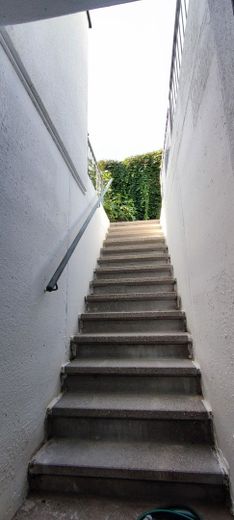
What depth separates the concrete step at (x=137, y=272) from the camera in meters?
2.84

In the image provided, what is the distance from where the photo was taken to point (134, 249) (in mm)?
3348

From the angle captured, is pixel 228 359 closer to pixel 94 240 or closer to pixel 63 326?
pixel 63 326

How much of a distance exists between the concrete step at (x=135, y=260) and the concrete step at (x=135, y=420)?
169 cm

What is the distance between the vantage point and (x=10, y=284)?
119cm

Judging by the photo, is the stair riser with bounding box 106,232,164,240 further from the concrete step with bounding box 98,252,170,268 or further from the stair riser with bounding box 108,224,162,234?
the concrete step with bounding box 98,252,170,268

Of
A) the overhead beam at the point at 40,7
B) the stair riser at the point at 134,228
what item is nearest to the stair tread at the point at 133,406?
the overhead beam at the point at 40,7

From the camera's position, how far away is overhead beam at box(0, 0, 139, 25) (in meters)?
0.90

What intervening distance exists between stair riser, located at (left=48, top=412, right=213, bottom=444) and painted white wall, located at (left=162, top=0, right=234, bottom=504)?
12 centimetres

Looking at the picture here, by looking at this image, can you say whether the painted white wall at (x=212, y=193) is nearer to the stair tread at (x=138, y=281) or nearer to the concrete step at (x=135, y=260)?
the stair tread at (x=138, y=281)

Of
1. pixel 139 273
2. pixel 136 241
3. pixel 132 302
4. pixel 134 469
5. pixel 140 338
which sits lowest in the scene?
pixel 134 469

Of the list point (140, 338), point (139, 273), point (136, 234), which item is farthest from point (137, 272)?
point (136, 234)

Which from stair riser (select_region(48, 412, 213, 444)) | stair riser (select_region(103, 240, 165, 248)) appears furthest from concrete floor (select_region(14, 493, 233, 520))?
stair riser (select_region(103, 240, 165, 248))

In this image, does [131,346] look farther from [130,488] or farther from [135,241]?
[135,241]

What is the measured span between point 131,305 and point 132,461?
4.30 ft
